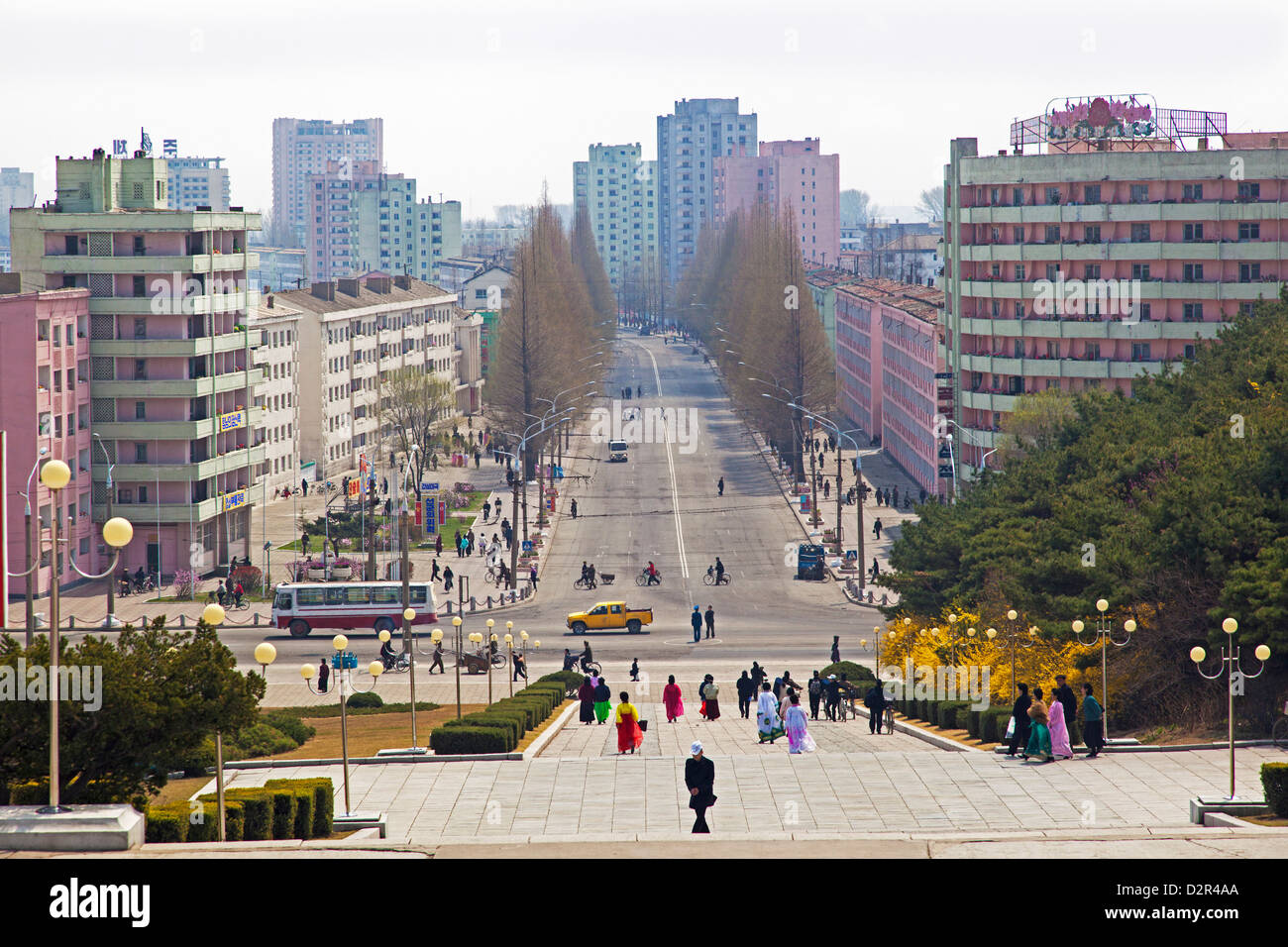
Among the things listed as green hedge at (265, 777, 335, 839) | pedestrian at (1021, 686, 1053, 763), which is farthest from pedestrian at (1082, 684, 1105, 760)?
green hedge at (265, 777, 335, 839)

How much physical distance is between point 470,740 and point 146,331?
4715 cm

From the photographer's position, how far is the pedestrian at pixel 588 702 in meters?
39.1

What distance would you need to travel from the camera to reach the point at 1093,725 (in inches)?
1144

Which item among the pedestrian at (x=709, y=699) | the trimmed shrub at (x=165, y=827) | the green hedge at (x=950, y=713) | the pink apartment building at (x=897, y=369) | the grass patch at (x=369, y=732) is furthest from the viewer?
the pink apartment building at (x=897, y=369)

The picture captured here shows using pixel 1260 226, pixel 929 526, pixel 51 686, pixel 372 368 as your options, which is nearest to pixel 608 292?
pixel 372 368

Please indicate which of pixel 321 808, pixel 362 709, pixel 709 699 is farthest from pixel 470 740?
pixel 362 709

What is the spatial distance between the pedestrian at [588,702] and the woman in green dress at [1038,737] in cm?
1256

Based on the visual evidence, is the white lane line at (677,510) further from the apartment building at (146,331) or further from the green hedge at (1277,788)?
the green hedge at (1277,788)

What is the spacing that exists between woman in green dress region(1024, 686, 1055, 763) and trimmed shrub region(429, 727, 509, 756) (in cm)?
955

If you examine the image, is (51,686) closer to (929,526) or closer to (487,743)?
(487,743)

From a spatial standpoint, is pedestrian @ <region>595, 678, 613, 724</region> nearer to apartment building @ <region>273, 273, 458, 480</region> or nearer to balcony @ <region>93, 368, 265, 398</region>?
balcony @ <region>93, 368, 265, 398</region>

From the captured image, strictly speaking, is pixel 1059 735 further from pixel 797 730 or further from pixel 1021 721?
pixel 797 730

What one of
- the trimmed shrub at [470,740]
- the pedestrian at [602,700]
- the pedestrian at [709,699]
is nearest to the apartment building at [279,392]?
the pedestrian at [709,699]
